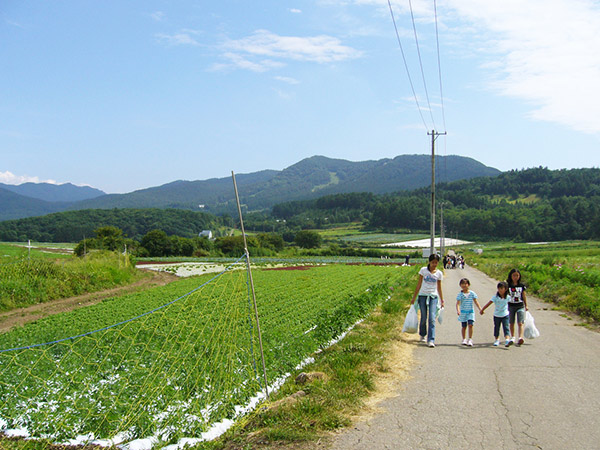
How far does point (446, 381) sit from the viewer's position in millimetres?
7336

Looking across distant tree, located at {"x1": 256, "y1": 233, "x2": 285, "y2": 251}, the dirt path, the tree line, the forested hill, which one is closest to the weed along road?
the dirt path

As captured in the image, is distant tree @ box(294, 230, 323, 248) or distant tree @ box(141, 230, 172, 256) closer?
distant tree @ box(141, 230, 172, 256)

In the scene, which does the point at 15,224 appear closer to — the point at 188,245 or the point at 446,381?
the point at 188,245

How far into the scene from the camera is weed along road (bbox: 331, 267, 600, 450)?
5.10m

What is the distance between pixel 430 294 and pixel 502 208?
130 meters

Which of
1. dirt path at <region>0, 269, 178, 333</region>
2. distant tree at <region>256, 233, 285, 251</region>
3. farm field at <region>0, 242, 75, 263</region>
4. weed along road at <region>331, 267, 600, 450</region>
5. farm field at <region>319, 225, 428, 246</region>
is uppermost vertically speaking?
weed along road at <region>331, 267, 600, 450</region>

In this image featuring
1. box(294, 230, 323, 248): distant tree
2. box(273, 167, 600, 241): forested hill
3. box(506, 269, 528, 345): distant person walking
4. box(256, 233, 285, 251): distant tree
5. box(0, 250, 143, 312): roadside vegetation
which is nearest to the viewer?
box(506, 269, 528, 345): distant person walking

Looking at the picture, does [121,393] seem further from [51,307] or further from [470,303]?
[51,307]

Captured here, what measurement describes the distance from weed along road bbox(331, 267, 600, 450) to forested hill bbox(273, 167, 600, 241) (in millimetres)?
97997

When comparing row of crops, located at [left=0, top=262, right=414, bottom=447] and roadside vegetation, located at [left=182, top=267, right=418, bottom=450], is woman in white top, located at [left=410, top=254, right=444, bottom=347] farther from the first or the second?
row of crops, located at [left=0, top=262, right=414, bottom=447]

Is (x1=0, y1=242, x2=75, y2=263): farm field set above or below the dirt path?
below

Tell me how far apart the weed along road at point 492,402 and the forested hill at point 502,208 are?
97997mm

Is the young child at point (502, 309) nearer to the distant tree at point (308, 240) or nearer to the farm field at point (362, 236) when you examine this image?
the farm field at point (362, 236)

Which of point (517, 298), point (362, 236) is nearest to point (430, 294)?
point (517, 298)
